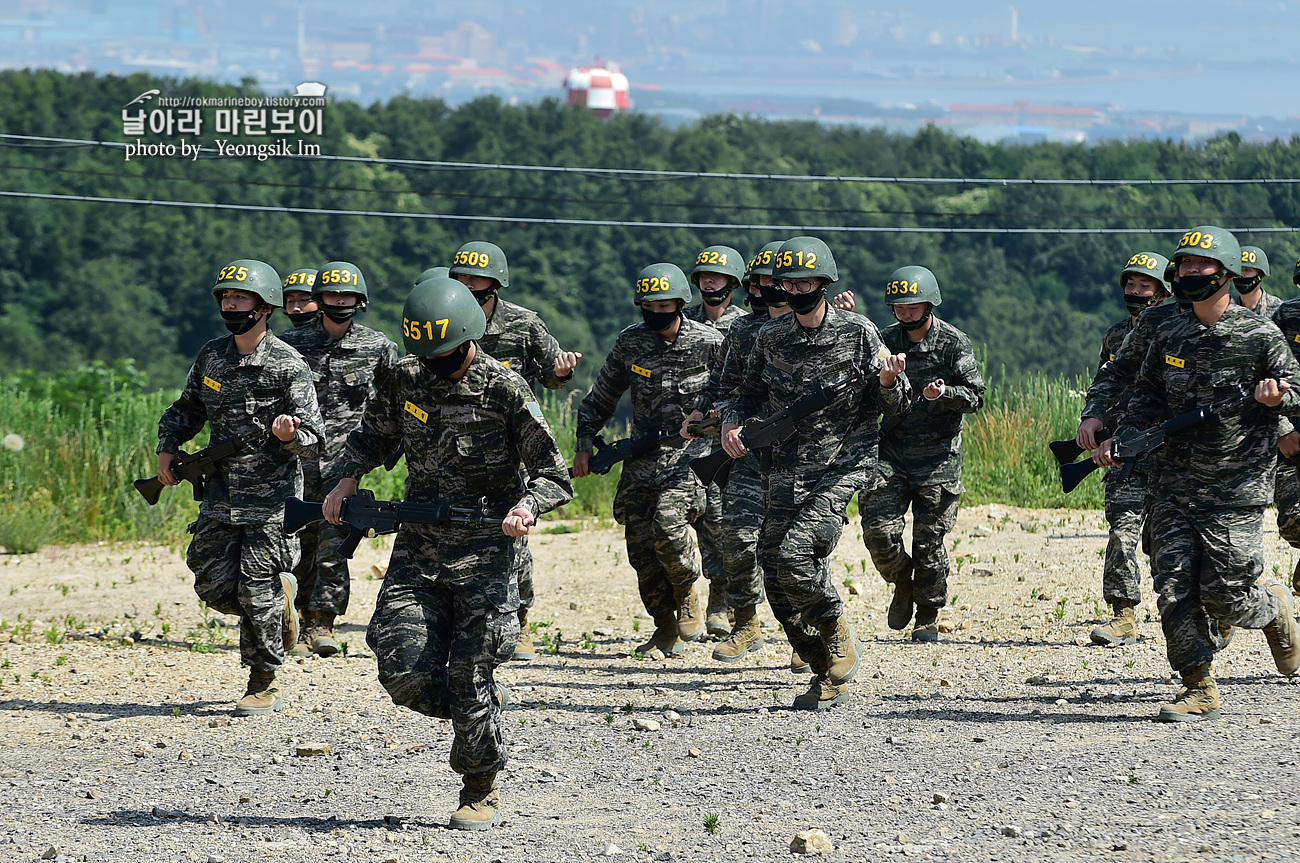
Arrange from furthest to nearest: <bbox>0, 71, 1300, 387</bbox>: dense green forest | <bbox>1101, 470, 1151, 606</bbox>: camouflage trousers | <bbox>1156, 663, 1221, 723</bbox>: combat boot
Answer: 1. <bbox>0, 71, 1300, 387</bbox>: dense green forest
2. <bbox>1101, 470, 1151, 606</bbox>: camouflage trousers
3. <bbox>1156, 663, 1221, 723</bbox>: combat boot

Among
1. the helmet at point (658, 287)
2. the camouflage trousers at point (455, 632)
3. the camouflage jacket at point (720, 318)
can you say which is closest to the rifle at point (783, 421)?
the helmet at point (658, 287)

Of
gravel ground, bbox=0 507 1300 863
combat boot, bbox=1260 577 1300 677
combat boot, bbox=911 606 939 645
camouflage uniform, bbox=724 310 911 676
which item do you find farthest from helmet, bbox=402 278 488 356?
combat boot, bbox=911 606 939 645

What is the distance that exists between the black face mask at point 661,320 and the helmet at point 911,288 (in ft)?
4.34

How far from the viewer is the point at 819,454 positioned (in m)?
8.38

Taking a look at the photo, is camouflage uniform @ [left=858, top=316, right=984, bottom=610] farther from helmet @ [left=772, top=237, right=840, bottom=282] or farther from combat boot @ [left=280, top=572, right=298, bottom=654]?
combat boot @ [left=280, top=572, right=298, bottom=654]

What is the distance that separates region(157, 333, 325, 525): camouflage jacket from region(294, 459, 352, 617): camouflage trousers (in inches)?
53.3

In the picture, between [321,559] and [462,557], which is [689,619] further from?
[462,557]

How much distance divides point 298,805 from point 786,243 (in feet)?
12.5

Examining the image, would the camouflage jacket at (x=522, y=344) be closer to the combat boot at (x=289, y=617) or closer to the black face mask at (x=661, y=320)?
the black face mask at (x=661, y=320)

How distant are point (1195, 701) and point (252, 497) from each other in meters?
4.99

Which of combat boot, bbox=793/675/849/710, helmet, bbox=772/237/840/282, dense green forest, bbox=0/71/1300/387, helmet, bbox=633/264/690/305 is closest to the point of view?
helmet, bbox=772/237/840/282

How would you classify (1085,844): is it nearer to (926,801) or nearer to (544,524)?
(926,801)

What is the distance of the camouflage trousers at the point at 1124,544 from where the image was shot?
10078 mm

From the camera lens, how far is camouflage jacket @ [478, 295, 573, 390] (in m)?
9.95
